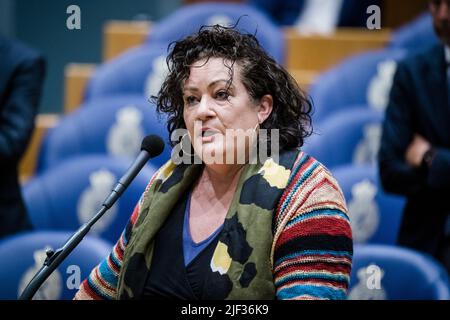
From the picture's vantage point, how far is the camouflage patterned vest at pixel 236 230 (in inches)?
45.6

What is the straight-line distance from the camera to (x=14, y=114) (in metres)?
2.17

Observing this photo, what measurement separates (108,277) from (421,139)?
0.88 m

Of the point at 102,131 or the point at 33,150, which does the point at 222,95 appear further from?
the point at 33,150

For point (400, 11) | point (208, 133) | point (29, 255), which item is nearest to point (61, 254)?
point (208, 133)

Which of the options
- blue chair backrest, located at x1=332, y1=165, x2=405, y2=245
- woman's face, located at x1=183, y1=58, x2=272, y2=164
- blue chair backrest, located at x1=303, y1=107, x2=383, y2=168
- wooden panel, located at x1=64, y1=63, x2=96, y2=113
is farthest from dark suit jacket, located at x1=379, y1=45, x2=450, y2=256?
wooden panel, located at x1=64, y1=63, x2=96, y2=113

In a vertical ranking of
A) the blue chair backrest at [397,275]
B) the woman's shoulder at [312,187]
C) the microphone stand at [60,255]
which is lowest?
the blue chair backrest at [397,275]

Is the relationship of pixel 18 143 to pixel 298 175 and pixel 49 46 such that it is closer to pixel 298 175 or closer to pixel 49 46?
pixel 49 46

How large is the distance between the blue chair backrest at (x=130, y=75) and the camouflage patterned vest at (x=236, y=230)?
64.7 inches

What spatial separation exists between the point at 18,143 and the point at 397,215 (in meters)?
0.95

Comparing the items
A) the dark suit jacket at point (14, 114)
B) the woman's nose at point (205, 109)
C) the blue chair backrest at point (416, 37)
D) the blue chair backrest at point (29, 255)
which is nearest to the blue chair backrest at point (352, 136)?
the blue chair backrest at point (416, 37)

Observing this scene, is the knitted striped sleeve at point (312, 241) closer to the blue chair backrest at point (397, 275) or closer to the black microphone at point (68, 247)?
the black microphone at point (68, 247)

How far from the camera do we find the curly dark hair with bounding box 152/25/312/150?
1.22 m

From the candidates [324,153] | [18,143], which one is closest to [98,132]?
[18,143]
